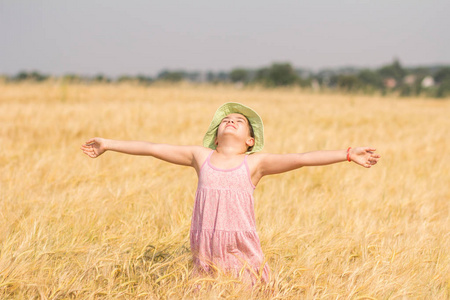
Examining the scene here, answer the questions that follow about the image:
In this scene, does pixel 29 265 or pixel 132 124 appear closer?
pixel 29 265

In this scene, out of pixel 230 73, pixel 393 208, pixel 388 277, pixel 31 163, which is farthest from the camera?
pixel 230 73

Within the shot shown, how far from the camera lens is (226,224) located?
77.1 inches

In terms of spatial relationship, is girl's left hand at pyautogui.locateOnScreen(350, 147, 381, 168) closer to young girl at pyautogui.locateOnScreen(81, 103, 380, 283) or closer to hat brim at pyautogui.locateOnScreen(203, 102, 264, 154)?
young girl at pyautogui.locateOnScreen(81, 103, 380, 283)

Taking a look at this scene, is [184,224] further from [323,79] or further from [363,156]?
[323,79]

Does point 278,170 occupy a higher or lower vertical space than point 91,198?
higher

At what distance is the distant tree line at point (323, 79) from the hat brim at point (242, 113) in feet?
31.3

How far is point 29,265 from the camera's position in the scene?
1805 millimetres

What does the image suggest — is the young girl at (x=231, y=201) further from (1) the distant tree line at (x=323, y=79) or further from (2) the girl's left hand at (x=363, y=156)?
(1) the distant tree line at (x=323, y=79)

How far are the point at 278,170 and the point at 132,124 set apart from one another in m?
4.13

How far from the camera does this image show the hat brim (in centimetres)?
216

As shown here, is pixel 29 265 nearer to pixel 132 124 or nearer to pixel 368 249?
pixel 368 249

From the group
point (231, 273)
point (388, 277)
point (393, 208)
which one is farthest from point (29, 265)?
point (393, 208)

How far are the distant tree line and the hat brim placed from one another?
954 centimetres

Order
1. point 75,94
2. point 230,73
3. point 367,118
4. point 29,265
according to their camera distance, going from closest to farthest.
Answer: point 29,265 < point 367,118 < point 75,94 < point 230,73
